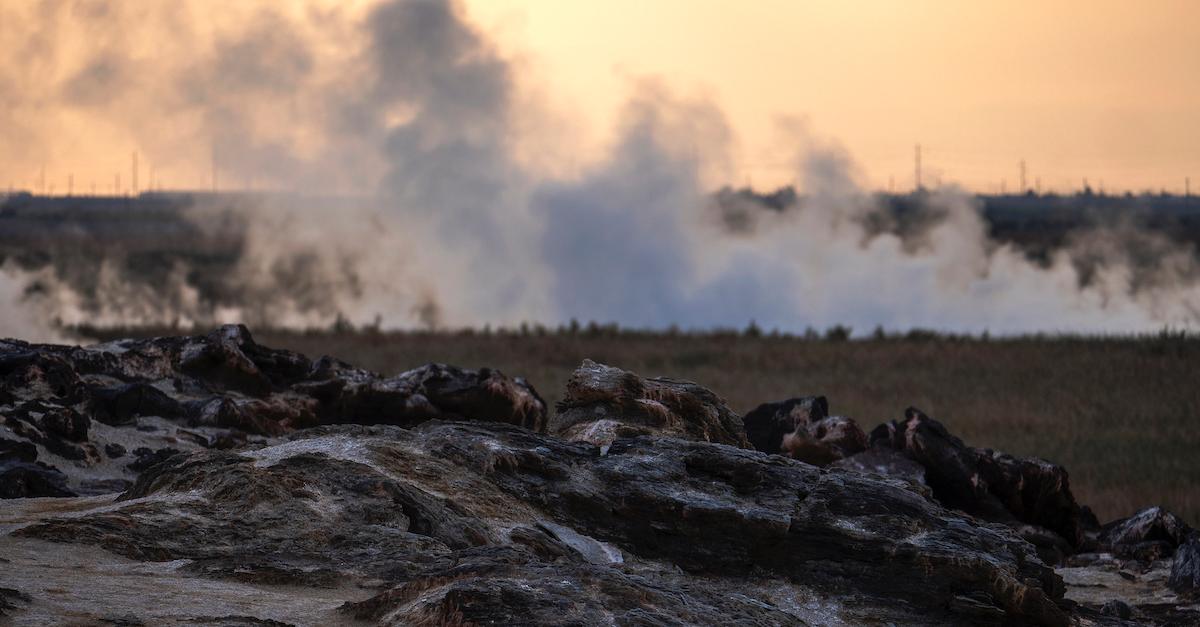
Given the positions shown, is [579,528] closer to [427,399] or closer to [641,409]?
[641,409]

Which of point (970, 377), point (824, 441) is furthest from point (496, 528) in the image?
point (970, 377)

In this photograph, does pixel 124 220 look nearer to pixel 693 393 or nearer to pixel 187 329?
pixel 187 329

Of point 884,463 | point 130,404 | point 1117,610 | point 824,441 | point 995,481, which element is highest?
point 130,404

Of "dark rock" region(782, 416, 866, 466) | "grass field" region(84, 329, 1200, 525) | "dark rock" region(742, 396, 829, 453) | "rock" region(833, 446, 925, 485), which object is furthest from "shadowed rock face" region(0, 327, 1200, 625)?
"grass field" region(84, 329, 1200, 525)

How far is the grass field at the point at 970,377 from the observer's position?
78.3 ft

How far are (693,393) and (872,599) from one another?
3.27 m

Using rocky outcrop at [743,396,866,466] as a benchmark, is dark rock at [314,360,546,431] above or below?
above

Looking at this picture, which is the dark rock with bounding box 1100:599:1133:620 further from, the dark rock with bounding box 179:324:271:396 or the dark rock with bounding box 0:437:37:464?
the dark rock with bounding box 179:324:271:396

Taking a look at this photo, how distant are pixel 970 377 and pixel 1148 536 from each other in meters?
20.3

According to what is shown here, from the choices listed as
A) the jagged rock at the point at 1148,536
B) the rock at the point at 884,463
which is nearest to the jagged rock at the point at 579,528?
the jagged rock at the point at 1148,536

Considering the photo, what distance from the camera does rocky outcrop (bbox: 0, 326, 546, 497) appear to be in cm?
1166

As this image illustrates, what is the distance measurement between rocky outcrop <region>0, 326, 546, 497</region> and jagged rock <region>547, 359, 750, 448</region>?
2.43 metres

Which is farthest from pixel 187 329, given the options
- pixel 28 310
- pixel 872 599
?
pixel 872 599

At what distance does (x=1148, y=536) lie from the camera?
13.3m
